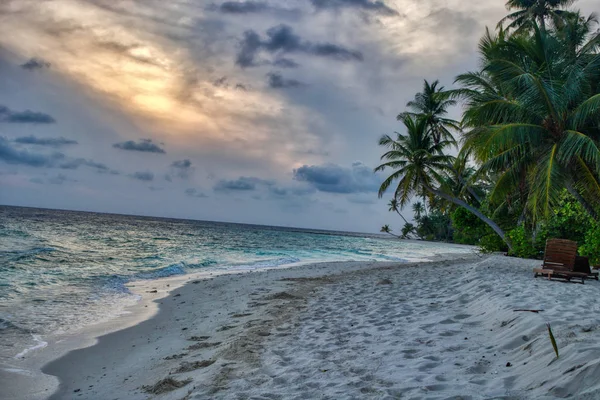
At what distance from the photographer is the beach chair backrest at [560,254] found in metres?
9.53

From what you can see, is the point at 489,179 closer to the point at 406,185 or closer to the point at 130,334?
the point at 406,185

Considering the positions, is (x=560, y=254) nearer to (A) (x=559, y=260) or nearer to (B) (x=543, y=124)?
(A) (x=559, y=260)

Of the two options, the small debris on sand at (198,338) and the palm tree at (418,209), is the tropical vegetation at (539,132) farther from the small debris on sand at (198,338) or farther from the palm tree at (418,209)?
the palm tree at (418,209)

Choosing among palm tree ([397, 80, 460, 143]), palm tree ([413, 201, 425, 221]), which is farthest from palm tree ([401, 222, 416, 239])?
palm tree ([397, 80, 460, 143])

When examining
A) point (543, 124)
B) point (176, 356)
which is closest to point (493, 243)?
point (543, 124)

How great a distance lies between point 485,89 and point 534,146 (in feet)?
22.2

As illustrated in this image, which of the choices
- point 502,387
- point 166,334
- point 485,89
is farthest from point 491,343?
point 485,89

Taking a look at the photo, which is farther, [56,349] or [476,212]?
[476,212]

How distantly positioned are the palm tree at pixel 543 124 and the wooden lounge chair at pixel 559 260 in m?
1.25

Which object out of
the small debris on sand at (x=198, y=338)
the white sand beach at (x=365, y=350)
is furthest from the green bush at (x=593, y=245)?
the small debris on sand at (x=198, y=338)

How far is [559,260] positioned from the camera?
31.9 feet

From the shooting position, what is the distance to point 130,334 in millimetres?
6969

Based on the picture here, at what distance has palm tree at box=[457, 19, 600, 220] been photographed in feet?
35.9

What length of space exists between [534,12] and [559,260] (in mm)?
22080
